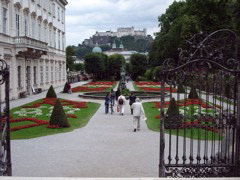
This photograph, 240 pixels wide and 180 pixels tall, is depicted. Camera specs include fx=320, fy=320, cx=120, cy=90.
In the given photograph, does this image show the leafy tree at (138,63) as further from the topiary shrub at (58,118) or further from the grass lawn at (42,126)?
the topiary shrub at (58,118)

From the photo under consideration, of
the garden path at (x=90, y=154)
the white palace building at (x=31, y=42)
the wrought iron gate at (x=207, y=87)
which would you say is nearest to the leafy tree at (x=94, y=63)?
the white palace building at (x=31, y=42)

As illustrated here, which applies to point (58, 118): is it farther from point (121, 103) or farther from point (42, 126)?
point (121, 103)

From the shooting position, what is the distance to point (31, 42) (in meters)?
30.0

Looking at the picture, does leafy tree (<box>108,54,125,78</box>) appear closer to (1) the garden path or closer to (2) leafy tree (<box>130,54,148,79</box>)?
(2) leafy tree (<box>130,54,148,79</box>)

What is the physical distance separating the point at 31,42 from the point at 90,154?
22.2m

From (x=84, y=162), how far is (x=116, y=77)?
66284 mm

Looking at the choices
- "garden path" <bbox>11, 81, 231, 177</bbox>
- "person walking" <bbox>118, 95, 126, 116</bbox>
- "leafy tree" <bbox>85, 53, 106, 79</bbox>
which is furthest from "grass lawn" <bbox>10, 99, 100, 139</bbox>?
"leafy tree" <bbox>85, 53, 106, 79</bbox>

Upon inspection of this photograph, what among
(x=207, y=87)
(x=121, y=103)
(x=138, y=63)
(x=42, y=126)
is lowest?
(x=42, y=126)

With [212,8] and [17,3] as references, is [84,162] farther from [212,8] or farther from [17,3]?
[212,8]

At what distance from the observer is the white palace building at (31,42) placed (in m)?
26.9

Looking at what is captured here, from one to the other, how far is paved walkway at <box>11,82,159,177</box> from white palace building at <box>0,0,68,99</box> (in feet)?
42.7

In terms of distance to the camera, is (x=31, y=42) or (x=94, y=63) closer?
(x=31, y=42)

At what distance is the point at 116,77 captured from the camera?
75250 millimetres

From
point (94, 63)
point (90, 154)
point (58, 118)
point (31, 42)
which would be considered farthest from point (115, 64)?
point (90, 154)
